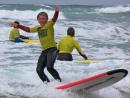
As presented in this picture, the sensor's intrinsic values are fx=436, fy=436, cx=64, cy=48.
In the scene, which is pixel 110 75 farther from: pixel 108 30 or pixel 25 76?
pixel 108 30

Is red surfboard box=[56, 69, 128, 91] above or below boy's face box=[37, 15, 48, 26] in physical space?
below

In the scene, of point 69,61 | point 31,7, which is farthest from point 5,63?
point 31,7

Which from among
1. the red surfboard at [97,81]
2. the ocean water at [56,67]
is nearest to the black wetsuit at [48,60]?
the ocean water at [56,67]

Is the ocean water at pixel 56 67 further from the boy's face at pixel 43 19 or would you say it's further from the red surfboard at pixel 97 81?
the boy's face at pixel 43 19

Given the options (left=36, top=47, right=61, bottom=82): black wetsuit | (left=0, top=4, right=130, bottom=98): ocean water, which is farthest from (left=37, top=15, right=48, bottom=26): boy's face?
(left=0, top=4, right=130, bottom=98): ocean water

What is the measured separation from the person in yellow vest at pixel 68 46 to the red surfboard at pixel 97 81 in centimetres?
337

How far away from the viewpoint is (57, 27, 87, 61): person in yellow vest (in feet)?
37.6

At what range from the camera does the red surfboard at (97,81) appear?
7.48m

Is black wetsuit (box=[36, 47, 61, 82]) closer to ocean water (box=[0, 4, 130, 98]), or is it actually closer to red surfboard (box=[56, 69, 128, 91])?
ocean water (box=[0, 4, 130, 98])

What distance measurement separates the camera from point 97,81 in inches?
305

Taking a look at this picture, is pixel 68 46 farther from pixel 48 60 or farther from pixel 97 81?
pixel 97 81

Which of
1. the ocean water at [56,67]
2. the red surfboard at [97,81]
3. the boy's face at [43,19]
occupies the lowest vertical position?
the ocean water at [56,67]

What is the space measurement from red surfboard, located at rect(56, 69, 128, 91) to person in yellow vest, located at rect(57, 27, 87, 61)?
11.1ft

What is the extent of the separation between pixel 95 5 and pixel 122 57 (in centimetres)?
4055
